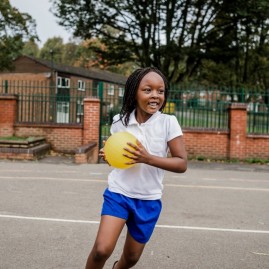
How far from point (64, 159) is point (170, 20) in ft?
45.9

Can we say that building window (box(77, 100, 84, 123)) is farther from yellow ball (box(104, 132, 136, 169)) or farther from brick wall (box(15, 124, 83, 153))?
yellow ball (box(104, 132, 136, 169))

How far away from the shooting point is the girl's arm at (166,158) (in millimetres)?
2725

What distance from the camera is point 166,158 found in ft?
9.36

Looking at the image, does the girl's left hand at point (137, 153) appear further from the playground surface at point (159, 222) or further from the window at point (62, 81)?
the window at point (62, 81)

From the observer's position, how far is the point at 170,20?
83.7 ft

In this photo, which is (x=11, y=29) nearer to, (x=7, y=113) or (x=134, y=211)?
(x=7, y=113)

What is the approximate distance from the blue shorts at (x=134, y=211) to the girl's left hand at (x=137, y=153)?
1.09ft

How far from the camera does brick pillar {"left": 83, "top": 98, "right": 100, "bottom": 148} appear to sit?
1555 cm

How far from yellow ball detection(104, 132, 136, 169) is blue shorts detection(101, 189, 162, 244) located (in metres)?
0.23

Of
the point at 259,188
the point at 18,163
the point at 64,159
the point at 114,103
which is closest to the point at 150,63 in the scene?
the point at 114,103

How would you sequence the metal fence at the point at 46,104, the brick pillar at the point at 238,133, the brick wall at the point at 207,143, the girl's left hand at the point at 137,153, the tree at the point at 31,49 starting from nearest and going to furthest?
the girl's left hand at the point at 137,153 < the brick pillar at the point at 238,133 < the brick wall at the point at 207,143 < the metal fence at the point at 46,104 < the tree at the point at 31,49

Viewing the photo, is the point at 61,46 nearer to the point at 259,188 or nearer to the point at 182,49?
the point at 182,49

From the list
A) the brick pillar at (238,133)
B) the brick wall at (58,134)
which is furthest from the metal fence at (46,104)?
the brick pillar at (238,133)

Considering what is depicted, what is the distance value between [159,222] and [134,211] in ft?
10.8
